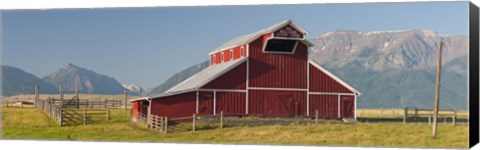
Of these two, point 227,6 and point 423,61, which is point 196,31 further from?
point 423,61

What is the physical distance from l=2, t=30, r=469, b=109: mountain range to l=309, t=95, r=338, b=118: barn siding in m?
1.07

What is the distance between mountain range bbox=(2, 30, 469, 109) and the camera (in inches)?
1545

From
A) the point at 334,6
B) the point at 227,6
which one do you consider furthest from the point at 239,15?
the point at 334,6

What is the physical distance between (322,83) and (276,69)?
1.93 metres

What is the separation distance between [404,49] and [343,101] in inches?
124

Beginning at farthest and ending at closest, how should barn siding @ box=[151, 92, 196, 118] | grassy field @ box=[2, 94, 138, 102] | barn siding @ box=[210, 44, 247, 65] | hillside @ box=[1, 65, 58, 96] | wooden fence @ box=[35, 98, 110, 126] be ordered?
wooden fence @ box=[35, 98, 110, 126], grassy field @ box=[2, 94, 138, 102], barn siding @ box=[210, 44, 247, 65], hillside @ box=[1, 65, 58, 96], barn siding @ box=[151, 92, 196, 118]

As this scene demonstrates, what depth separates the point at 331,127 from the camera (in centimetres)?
4188

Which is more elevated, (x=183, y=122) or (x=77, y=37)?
(x=77, y=37)

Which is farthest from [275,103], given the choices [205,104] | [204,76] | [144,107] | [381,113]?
[144,107]

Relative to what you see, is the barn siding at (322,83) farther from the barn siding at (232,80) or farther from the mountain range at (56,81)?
the mountain range at (56,81)

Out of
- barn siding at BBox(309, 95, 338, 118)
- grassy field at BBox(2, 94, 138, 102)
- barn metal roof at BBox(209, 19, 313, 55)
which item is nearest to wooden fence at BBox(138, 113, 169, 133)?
grassy field at BBox(2, 94, 138, 102)

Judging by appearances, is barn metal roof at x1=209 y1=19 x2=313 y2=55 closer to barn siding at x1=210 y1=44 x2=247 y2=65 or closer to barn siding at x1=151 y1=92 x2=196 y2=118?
barn siding at x1=210 y1=44 x2=247 y2=65

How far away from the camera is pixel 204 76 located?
43156 millimetres

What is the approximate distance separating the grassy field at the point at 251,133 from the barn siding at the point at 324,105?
2.99 feet
